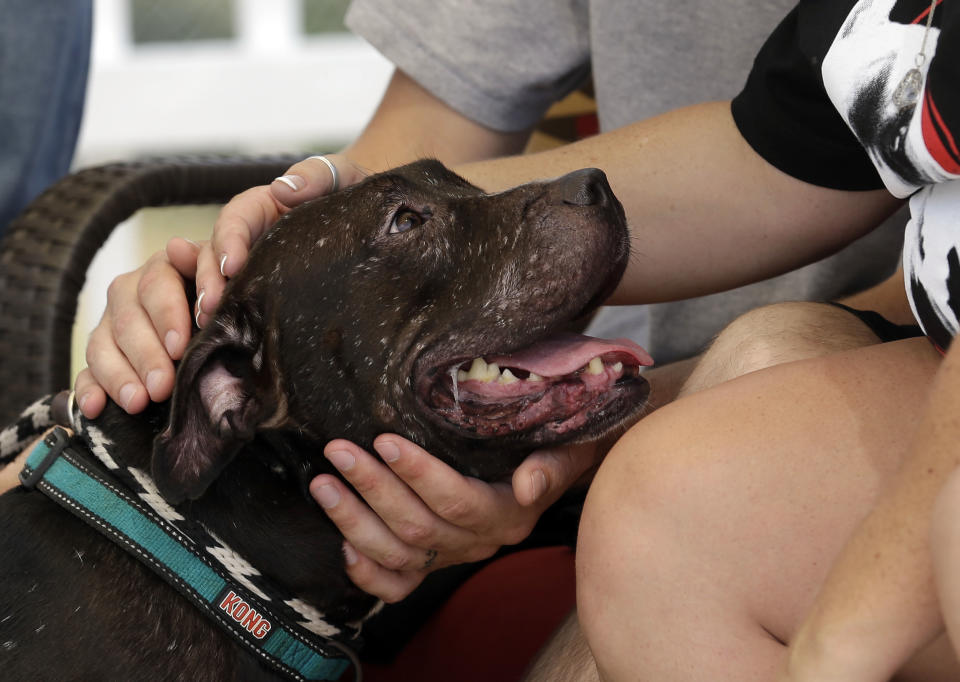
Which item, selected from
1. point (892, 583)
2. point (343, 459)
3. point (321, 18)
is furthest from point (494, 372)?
point (321, 18)

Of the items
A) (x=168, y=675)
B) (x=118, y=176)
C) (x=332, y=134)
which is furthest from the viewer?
(x=332, y=134)

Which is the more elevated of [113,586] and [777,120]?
[777,120]

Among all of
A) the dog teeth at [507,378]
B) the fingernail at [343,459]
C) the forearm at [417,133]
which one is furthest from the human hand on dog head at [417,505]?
the forearm at [417,133]

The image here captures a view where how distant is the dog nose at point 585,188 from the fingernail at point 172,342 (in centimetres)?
64

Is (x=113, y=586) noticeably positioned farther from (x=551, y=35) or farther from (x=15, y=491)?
(x=551, y=35)

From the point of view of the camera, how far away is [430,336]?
1.54 m

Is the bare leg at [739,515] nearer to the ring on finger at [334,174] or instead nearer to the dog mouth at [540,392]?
the dog mouth at [540,392]

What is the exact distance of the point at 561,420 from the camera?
1518mm

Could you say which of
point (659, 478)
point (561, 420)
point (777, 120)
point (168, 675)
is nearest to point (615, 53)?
point (777, 120)

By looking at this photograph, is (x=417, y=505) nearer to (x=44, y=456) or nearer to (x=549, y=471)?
(x=549, y=471)

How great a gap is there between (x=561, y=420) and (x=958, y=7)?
2.54ft

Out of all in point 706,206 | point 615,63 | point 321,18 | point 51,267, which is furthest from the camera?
point 321,18

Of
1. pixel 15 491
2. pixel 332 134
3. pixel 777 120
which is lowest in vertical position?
pixel 332 134

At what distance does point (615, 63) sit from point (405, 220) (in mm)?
906
